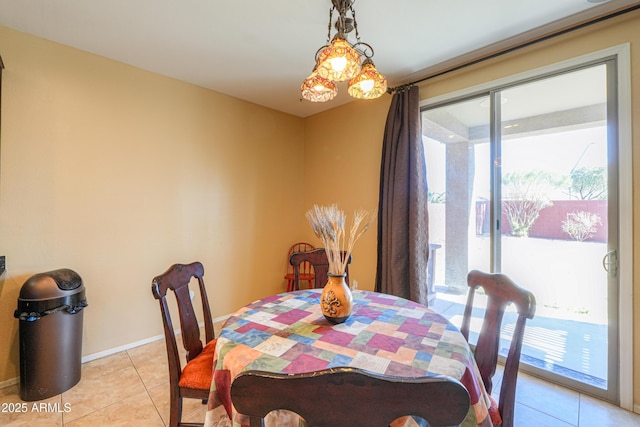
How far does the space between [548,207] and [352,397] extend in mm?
2448

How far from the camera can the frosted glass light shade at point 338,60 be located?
4.27 ft

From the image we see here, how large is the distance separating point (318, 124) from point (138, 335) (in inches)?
126

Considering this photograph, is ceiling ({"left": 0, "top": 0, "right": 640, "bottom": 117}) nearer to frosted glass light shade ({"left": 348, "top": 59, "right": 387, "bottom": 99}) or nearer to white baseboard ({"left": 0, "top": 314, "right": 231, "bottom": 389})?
frosted glass light shade ({"left": 348, "top": 59, "right": 387, "bottom": 99})

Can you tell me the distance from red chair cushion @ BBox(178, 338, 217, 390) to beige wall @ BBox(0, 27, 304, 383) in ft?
5.22

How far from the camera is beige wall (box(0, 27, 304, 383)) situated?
6.88ft

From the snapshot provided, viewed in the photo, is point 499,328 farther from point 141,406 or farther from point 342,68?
point 141,406

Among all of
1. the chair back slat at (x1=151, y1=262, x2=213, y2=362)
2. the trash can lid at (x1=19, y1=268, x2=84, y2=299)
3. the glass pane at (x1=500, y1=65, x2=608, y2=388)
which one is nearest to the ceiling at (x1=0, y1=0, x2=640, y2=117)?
the glass pane at (x1=500, y1=65, x2=608, y2=388)

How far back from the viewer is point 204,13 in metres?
1.90

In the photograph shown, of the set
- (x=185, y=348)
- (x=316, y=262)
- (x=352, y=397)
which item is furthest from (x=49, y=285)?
(x=352, y=397)

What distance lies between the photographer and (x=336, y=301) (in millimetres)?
1347

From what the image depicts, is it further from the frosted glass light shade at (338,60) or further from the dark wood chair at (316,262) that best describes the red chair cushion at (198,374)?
the frosted glass light shade at (338,60)

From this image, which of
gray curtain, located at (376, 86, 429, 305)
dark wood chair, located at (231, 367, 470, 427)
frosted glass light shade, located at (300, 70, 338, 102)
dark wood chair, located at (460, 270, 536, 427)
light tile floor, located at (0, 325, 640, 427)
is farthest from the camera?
gray curtain, located at (376, 86, 429, 305)

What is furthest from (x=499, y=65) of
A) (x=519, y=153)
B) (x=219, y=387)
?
(x=219, y=387)

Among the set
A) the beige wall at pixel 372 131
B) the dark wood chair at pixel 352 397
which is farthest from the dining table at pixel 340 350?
the beige wall at pixel 372 131
